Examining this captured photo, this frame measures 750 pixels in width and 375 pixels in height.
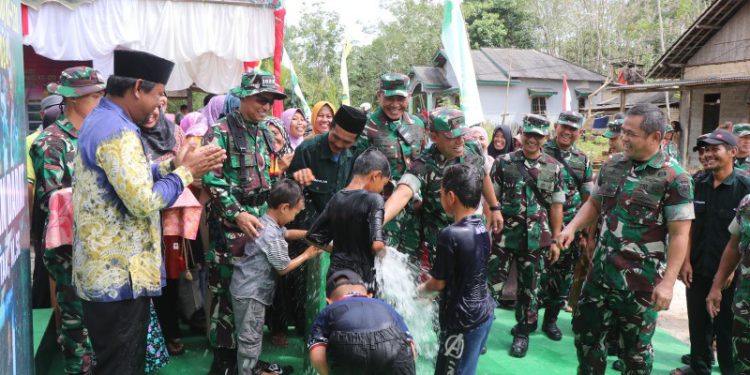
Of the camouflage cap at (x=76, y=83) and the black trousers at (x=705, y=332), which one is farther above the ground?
the camouflage cap at (x=76, y=83)

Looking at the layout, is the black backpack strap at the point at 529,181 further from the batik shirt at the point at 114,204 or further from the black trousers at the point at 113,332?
the black trousers at the point at 113,332

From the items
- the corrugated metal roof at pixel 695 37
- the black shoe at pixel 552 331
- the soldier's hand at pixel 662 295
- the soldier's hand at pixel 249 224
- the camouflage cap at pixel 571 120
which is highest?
the corrugated metal roof at pixel 695 37

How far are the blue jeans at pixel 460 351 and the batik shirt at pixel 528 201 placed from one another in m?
1.97

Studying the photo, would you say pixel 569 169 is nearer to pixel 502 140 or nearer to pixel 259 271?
pixel 502 140

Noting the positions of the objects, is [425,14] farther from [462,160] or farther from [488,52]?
[462,160]

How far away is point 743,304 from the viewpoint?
3.40 metres

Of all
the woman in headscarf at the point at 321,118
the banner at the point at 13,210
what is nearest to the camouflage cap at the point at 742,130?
the woman in headscarf at the point at 321,118

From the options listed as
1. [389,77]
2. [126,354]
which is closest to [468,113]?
[389,77]

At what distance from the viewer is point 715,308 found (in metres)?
3.79

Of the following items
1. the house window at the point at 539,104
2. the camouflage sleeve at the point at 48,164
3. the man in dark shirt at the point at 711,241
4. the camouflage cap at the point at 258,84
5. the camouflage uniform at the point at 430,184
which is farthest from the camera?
the house window at the point at 539,104

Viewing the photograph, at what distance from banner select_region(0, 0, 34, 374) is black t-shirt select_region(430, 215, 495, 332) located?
193 cm

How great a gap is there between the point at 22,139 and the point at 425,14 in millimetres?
44179

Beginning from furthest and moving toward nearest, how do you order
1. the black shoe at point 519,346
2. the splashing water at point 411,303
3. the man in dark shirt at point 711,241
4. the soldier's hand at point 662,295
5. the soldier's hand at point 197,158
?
the black shoe at point 519,346
the man in dark shirt at point 711,241
the splashing water at point 411,303
the soldier's hand at point 662,295
the soldier's hand at point 197,158

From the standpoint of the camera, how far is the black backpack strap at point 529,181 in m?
4.90
